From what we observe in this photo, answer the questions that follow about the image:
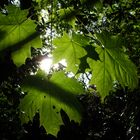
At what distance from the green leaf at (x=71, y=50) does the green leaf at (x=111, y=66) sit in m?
0.09

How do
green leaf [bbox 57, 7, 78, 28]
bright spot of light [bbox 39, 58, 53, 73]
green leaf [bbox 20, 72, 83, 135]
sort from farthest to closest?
green leaf [bbox 57, 7, 78, 28], bright spot of light [bbox 39, 58, 53, 73], green leaf [bbox 20, 72, 83, 135]

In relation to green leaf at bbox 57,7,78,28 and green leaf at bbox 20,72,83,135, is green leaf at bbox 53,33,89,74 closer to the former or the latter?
green leaf at bbox 20,72,83,135

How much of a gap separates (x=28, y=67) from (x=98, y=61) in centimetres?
918

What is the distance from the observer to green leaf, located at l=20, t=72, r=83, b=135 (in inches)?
56.5

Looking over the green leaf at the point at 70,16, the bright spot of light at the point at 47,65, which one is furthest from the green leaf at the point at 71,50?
the green leaf at the point at 70,16

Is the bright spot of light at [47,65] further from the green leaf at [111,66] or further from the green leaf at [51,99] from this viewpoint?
the green leaf at [111,66]

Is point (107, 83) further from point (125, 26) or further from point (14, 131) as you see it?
point (14, 131)

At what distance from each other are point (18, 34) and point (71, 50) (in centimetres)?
28

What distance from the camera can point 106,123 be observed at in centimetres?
1169

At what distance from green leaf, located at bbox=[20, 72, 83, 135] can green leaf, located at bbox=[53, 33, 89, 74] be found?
9cm

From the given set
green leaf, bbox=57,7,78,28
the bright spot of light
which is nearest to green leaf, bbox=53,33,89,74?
the bright spot of light

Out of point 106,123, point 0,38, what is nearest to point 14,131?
point 106,123

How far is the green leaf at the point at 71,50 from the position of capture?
1495mm

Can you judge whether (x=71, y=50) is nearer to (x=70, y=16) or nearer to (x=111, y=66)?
(x=111, y=66)
